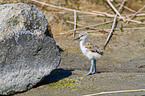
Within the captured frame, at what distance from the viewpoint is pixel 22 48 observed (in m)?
5.34

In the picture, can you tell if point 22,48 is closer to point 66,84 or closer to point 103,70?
point 66,84

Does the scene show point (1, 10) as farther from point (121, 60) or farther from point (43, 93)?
point (121, 60)

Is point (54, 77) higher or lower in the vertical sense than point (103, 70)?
higher

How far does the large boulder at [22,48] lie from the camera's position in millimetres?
5234

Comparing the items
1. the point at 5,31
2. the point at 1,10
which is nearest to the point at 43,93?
the point at 5,31

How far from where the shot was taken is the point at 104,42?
1070cm

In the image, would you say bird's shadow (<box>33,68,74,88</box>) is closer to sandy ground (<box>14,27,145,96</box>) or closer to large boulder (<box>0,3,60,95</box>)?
sandy ground (<box>14,27,145,96</box>)

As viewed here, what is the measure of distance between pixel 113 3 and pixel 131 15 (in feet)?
4.71

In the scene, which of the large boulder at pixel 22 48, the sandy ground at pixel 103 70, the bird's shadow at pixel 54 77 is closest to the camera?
the large boulder at pixel 22 48

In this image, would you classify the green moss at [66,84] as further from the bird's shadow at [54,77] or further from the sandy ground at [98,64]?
the bird's shadow at [54,77]

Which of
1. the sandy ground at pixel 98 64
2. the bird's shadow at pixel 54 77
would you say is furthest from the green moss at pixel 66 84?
the bird's shadow at pixel 54 77

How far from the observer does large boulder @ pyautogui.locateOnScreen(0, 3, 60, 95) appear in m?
5.23

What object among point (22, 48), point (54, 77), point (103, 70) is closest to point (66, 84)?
point (54, 77)

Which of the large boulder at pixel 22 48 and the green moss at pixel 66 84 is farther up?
the large boulder at pixel 22 48
